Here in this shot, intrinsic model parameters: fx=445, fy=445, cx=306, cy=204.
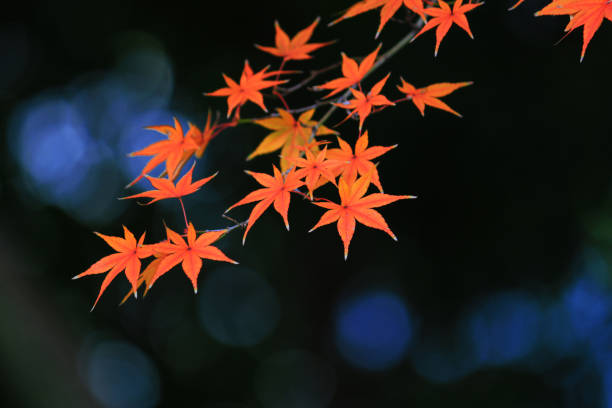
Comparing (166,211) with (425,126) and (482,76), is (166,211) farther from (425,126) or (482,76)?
(482,76)

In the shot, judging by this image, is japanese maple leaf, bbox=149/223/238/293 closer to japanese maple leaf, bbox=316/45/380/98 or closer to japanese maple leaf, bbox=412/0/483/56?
japanese maple leaf, bbox=316/45/380/98

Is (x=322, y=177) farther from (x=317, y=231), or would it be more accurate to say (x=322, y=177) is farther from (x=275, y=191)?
(x=317, y=231)

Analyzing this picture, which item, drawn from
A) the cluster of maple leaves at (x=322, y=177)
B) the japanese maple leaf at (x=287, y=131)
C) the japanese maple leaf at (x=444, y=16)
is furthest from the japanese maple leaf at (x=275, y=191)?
the japanese maple leaf at (x=444, y=16)

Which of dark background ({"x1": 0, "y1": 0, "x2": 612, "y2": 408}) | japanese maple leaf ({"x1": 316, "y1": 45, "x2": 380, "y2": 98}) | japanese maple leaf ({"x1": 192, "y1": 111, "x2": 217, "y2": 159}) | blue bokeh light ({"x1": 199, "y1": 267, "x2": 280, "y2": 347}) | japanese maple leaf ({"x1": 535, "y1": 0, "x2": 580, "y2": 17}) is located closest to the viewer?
japanese maple leaf ({"x1": 535, "y1": 0, "x2": 580, "y2": 17})

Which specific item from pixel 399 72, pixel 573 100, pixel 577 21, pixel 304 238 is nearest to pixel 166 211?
pixel 304 238

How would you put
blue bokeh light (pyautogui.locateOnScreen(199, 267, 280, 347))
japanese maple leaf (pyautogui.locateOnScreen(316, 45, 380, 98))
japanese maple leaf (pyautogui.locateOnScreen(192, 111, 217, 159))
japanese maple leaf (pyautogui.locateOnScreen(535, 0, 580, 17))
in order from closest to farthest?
japanese maple leaf (pyautogui.locateOnScreen(535, 0, 580, 17)) → japanese maple leaf (pyautogui.locateOnScreen(316, 45, 380, 98)) → japanese maple leaf (pyautogui.locateOnScreen(192, 111, 217, 159)) → blue bokeh light (pyautogui.locateOnScreen(199, 267, 280, 347))

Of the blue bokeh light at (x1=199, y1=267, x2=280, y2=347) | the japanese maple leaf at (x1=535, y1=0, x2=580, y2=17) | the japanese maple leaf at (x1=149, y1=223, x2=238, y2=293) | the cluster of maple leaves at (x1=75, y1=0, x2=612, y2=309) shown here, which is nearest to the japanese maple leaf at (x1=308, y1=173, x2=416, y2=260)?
the cluster of maple leaves at (x1=75, y1=0, x2=612, y2=309)

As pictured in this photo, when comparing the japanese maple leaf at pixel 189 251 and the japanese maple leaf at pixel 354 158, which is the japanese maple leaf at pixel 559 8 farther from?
the japanese maple leaf at pixel 189 251

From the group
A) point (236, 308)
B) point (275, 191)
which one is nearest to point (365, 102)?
point (275, 191)
